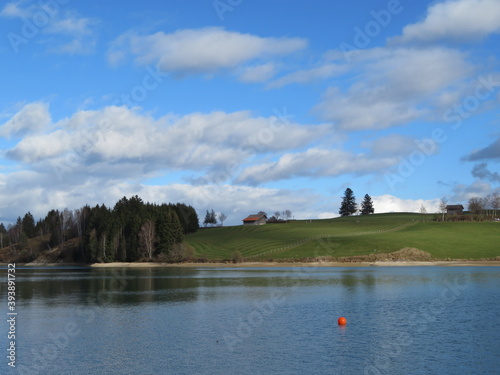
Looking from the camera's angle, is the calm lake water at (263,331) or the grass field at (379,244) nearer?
the calm lake water at (263,331)

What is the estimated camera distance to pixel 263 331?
2046 inches

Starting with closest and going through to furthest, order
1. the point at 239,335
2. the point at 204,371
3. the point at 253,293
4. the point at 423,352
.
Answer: the point at 204,371 → the point at 423,352 → the point at 239,335 → the point at 253,293

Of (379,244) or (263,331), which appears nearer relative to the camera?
(263,331)

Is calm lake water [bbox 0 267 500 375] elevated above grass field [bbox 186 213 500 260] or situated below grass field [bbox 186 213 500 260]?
below

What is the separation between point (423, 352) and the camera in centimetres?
4188

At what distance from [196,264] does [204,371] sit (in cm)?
13756

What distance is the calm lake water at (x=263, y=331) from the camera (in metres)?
39.0

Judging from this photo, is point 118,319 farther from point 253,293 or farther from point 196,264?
point 196,264

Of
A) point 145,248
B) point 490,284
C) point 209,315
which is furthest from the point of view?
point 145,248

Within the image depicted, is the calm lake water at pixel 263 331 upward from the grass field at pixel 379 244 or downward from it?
downward

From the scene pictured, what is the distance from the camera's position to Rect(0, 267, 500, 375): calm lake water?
38969mm

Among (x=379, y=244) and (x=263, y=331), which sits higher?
(x=379, y=244)

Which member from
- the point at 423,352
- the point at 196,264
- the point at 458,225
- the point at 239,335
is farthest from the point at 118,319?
the point at 458,225

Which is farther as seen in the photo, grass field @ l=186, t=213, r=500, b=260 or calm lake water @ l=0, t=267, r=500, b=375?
grass field @ l=186, t=213, r=500, b=260
